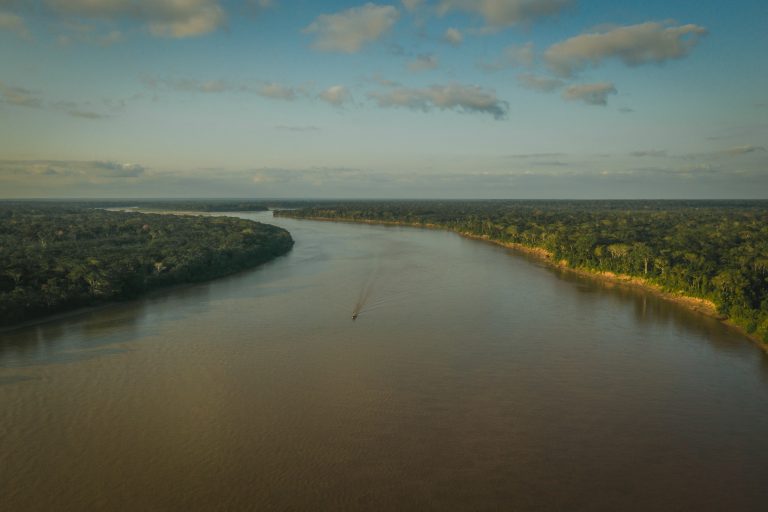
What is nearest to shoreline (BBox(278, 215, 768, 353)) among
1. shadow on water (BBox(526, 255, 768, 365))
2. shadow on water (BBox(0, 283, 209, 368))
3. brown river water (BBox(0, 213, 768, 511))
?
shadow on water (BBox(526, 255, 768, 365))

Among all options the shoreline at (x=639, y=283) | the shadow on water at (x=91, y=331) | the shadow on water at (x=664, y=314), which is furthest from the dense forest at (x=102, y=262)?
the shadow on water at (x=664, y=314)

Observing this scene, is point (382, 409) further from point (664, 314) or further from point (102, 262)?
point (102, 262)

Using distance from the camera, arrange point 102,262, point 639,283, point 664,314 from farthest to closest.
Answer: point 639,283 < point 102,262 < point 664,314

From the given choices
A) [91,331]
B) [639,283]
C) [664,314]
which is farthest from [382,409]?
[639,283]

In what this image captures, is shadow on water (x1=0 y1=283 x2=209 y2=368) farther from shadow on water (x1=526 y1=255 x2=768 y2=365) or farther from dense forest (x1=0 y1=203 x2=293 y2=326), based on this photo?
shadow on water (x1=526 y1=255 x2=768 y2=365)

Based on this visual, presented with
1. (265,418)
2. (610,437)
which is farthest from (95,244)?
(610,437)

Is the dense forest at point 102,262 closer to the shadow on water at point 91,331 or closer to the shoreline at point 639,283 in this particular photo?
the shadow on water at point 91,331
